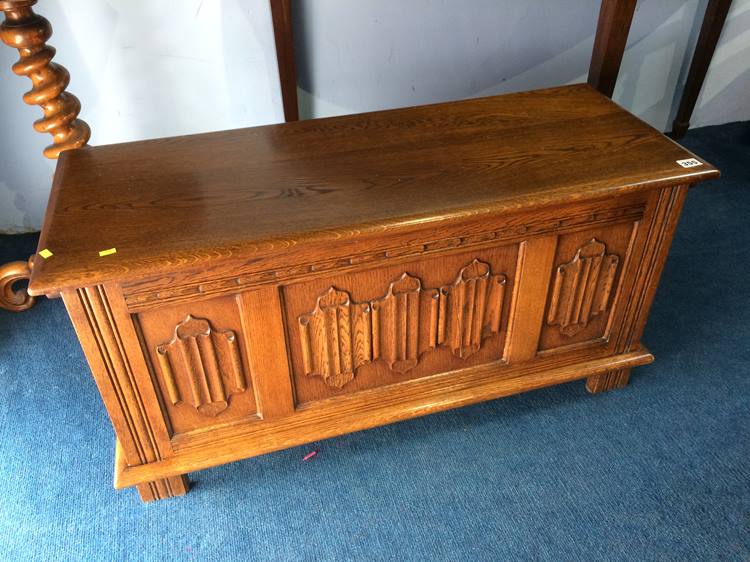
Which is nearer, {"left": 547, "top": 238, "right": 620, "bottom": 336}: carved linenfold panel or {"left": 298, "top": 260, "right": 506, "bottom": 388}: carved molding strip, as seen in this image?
{"left": 298, "top": 260, "right": 506, "bottom": 388}: carved molding strip

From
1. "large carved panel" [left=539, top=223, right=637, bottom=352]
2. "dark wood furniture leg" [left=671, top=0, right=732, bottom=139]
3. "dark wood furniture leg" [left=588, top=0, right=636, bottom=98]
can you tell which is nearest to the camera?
"large carved panel" [left=539, top=223, right=637, bottom=352]

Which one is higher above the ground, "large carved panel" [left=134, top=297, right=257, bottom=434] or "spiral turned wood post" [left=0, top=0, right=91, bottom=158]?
"spiral turned wood post" [left=0, top=0, right=91, bottom=158]

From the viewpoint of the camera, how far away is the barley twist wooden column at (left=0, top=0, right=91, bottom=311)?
1.68 meters

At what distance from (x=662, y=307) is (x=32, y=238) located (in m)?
2.21

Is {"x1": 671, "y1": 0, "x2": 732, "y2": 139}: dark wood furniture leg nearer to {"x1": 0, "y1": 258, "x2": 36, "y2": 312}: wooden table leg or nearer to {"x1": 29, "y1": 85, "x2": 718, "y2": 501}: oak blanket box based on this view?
{"x1": 29, "y1": 85, "x2": 718, "y2": 501}: oak blanket box

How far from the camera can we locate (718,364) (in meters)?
1.97

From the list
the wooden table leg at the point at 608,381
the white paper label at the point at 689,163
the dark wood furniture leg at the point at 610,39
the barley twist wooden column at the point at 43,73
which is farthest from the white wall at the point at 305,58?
the wooden table leg at the point at 608,381

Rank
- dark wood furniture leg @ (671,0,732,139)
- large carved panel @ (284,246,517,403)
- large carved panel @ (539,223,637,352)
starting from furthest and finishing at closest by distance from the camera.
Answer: dark wood furniture leg @ (671,0,732,139)
large carved panel @ (539,223,637,352)
large carved panel @ (284,246,517,403)

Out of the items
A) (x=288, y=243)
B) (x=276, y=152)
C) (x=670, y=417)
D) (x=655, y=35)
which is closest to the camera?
(x=288, y=243)

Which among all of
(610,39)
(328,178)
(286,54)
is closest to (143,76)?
(286,54)

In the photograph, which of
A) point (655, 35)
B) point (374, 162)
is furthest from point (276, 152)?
point (655, 35)

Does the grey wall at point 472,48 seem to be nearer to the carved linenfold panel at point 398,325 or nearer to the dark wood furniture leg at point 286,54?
the dark wood furniture leg at point 286,54

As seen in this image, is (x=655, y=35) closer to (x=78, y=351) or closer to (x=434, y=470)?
(x=434, y=470)

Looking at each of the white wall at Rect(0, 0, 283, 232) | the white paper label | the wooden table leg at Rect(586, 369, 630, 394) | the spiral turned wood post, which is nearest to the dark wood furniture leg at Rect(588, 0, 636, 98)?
the white paper label
